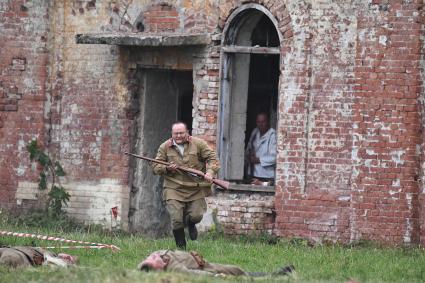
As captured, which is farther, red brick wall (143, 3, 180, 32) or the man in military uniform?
red brick wall (143, 3, 180, 32)

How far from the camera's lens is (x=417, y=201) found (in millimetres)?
19750

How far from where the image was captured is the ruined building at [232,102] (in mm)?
19875

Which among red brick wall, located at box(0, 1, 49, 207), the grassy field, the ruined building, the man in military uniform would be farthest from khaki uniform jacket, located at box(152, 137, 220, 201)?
red brick wall, located at box(0, 1, 49, 207)

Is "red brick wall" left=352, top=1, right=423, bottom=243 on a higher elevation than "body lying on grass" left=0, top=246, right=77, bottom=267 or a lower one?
higher

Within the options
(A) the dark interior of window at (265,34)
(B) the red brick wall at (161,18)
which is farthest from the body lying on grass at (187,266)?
(B) the red brick wall at (161,18)

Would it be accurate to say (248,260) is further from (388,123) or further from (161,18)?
(161,18)

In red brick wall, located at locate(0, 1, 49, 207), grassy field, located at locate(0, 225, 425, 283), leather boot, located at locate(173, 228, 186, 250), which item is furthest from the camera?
red brick wall, located at locate(0, 1, 49, 207)

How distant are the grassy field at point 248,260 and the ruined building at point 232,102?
73cm

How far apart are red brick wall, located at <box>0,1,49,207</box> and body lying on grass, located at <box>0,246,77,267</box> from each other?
20.7ft

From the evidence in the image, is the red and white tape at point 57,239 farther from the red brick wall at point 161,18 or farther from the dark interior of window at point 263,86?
the red brick wall at point 161,18

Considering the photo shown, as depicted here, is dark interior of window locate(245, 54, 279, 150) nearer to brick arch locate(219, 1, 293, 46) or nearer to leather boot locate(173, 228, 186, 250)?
brick arch locate(219, 1, 293, 46)

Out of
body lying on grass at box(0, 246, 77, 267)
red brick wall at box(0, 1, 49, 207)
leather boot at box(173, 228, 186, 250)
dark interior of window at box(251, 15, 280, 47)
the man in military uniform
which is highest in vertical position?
dark interior of window at box(251, 15, 280, 47)

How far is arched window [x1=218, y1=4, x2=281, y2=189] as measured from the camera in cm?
2131

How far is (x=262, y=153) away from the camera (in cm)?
2166
